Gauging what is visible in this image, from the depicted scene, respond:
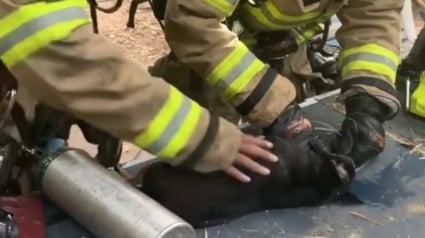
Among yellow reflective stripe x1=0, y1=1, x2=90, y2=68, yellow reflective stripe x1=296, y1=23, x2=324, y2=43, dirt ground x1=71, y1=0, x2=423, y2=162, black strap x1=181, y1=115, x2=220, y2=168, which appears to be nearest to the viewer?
yellow reflective stripe x1=0, y1=1, x2=90, y2=68

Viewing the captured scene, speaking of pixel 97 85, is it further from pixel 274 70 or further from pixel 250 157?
pixel 274 70

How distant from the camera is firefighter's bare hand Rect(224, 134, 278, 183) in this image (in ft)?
3.94

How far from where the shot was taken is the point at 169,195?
1.20 metres

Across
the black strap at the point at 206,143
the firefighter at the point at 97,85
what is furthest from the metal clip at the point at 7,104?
the black strap at the point at 206,143

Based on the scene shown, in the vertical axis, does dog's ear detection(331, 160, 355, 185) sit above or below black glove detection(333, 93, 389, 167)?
above

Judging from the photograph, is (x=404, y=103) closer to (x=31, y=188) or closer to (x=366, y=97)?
(x=366, y=97)

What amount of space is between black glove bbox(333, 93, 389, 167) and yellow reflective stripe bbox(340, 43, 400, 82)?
60 millimetres

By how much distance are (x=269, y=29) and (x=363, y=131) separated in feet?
0.91

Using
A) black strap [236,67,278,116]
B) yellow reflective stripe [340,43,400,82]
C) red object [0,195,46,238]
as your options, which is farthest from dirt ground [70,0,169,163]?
red object [0,195,46,238]

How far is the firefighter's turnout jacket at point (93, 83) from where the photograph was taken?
101 cm

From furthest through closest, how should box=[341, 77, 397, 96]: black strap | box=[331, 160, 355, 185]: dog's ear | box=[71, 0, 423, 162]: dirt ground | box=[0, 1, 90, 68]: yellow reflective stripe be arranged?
box=[71, 0, 423, 162]: dirt ground, box=[341, 77, 397, 96]: black strap, box=[331, 160, 355, 185]: dog's ear, box=[0, 1, 90, 68]: yellow reflective stripe

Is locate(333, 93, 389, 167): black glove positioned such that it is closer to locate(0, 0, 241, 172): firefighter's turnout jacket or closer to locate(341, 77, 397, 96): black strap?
locate(341, 77, 397, 96): black strap

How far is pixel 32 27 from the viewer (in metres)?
1.01

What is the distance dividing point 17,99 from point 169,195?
0.24 metres
